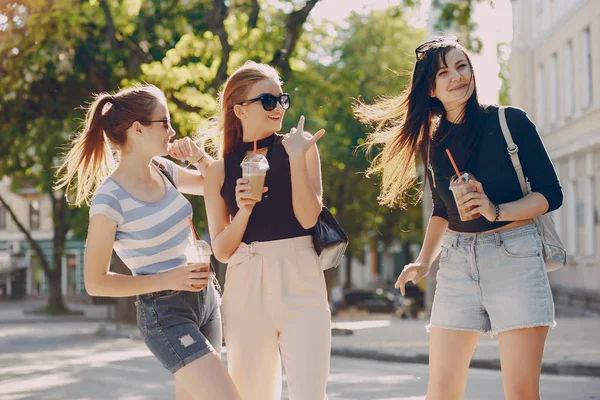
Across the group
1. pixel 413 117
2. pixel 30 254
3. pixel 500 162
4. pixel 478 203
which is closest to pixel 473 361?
pixel 413 117

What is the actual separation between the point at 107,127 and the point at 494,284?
5.78 ft

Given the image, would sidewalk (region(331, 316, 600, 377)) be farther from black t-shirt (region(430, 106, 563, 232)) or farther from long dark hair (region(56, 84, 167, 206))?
long dark hair (region(56, 84, 167, 206))

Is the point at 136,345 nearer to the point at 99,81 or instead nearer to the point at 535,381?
the point at 99,81

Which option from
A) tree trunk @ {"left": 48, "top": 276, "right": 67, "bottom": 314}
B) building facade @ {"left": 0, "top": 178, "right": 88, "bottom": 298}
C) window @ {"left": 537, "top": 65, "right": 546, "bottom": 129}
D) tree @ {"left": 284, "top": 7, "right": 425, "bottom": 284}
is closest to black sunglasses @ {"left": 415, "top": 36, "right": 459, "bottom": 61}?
tree @ {"left": 284, "top": 7, "right": 425, "bottom": 284}

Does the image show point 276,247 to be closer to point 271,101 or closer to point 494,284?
point 271,101

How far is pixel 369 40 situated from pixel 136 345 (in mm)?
27029

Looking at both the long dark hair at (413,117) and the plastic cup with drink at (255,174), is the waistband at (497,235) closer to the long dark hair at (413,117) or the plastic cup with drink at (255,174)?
the long dark hair at (413,117)

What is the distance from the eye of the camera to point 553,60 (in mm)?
33500

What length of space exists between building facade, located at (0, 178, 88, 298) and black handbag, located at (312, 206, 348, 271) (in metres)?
64.6

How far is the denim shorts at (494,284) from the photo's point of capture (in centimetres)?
443

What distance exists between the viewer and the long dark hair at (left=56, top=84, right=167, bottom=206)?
4.62 m

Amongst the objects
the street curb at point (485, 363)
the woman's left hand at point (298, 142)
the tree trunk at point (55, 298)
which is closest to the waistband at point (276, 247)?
the woman's left hand at point (298, 142)

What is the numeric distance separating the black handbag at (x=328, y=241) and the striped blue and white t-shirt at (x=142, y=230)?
0.55 metres

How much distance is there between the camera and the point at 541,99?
35.7 metres
